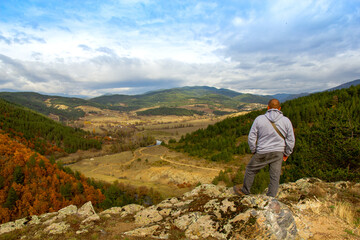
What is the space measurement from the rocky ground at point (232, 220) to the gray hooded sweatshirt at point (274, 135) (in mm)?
1888

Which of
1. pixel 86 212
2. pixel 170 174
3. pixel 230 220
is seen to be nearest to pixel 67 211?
pixel 86 212

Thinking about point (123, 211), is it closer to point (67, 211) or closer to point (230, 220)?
point (67, 211)

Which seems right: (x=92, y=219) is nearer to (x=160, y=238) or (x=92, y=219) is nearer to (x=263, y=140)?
(x=160, y=238)

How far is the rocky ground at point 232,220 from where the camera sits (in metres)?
6.12

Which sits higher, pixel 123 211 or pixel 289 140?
pixel 289 140

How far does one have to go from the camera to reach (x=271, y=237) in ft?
18.8

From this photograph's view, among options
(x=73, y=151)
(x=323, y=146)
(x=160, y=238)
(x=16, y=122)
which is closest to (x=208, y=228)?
(x=160, y=238)

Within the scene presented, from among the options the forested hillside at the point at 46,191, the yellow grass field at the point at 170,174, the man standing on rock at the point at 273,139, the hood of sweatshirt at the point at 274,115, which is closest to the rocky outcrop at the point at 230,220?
the man standing on rock at the point at 273,139

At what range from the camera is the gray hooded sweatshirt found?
6.89 metres

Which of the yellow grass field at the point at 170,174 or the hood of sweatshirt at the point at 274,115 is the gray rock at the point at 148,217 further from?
the yellow grass field at the point at 170,174

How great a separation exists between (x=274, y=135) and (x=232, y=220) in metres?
3.52

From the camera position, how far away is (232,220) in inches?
254

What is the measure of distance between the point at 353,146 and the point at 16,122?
667 ft

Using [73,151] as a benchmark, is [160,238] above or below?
above
